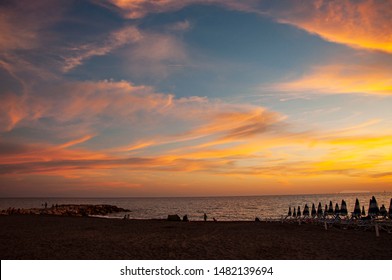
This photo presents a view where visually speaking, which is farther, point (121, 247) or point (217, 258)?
point (121, 247)

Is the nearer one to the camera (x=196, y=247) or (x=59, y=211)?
(x=196, y=247)

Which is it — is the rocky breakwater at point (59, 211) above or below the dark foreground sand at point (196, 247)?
below

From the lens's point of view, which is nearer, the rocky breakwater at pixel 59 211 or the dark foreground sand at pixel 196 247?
the dark foreground sand at pixel 196 247

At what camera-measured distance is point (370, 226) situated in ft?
70.0

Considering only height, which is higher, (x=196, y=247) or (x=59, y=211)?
(x=196, y=247)

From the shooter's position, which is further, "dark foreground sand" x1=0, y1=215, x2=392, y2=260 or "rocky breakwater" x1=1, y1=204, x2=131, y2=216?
"rocky breakwater" x1=1, y1=204, x2=131, y2=216

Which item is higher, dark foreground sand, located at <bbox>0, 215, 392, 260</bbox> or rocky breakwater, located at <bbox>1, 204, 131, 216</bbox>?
dark foreground sand, located at <bbox>0, 215, 392, 260</bbox>
